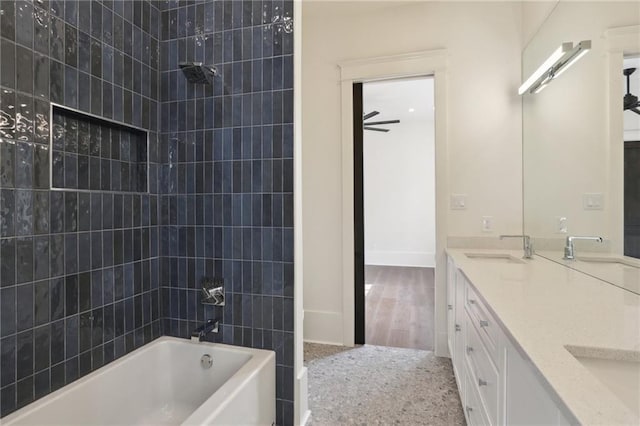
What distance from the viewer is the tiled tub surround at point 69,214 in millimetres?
1150

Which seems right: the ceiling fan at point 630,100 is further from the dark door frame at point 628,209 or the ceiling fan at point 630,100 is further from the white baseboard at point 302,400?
the white baseboard at point 302,400

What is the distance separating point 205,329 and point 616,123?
2140mm

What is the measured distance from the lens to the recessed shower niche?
1390 millimetres

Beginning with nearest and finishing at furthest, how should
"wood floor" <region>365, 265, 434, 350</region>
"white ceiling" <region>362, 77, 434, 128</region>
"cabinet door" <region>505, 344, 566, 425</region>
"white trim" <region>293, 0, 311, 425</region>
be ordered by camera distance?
"cabinet door" <region>505, 344, 566, 425</region> < "white trim" <region>293, 0, 311, 425</region> < "wood floor" <region>365, 265, 434, 350</region> < "white ceiling" <region>362, 77, 434, 128</region>

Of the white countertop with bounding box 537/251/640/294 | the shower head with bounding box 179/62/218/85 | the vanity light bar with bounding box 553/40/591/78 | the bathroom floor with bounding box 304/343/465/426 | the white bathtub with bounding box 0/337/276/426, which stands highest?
the vanity light bar with bounding box 553/40/591/78

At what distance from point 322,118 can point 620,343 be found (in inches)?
94.4

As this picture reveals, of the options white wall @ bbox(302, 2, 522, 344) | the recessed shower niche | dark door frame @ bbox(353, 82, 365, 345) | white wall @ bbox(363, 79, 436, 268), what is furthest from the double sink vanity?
white wall @ bbox(363, 79, 436, 268)

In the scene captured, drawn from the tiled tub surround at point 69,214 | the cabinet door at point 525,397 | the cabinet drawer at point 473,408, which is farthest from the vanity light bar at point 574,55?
the tiled tub surround at point 69,214

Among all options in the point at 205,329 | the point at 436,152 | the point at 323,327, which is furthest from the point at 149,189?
the point at 436,152

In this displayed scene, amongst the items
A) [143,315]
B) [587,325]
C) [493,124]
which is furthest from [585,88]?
[143,315]

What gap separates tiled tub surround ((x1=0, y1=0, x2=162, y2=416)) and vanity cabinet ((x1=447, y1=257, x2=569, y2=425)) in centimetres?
170

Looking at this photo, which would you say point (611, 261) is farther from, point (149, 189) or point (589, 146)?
point (149, 189)

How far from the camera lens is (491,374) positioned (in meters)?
1.19

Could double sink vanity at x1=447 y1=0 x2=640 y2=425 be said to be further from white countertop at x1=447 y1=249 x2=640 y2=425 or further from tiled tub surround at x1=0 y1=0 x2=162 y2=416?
tiled tub surround at x1=0 y1=0 x2=162 y2=416
